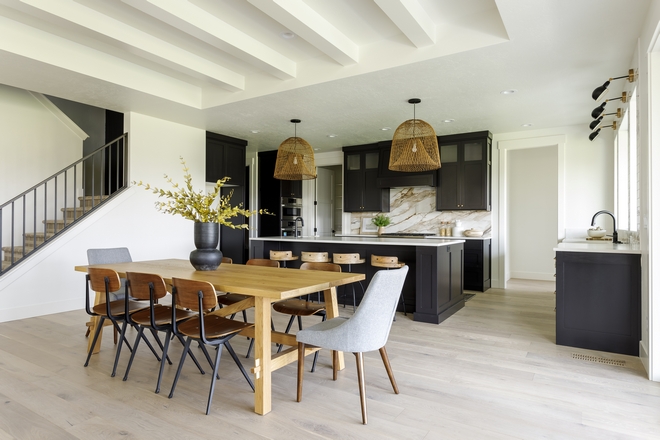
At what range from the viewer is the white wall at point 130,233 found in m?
4.82

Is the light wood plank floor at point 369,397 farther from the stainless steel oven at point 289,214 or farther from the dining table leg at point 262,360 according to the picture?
the stainless steel oven at point 289,214

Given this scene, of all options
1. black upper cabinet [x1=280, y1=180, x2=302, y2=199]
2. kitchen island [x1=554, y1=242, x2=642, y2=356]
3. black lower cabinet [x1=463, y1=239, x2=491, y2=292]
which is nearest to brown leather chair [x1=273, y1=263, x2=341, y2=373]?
kitchen island [x1=554, y1=242, x2=642, y2=356]

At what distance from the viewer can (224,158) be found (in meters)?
7.36

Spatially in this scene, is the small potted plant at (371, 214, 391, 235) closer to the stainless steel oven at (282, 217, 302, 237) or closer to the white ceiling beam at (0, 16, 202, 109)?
the stainless steel oven at (282, 217, 302, 237)

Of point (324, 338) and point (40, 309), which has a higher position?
point (324, 338)

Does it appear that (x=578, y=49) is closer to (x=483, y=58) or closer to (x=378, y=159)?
(x=483, y=58)

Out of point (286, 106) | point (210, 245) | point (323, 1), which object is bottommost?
point (210, 245)

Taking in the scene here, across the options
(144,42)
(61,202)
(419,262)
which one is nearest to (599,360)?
(419,262)

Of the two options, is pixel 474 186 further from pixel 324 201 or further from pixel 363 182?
pixel 324 201

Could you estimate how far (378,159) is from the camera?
8.01 meters

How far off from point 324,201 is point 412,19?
652cm

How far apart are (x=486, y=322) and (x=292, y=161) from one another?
122 inches

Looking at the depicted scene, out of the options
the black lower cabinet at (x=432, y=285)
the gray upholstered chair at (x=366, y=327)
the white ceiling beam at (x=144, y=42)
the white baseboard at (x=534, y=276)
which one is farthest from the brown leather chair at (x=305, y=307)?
the white baseboard at (x=534, y=276)

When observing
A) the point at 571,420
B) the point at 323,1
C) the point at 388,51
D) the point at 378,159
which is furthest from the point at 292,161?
the point at 571,420
